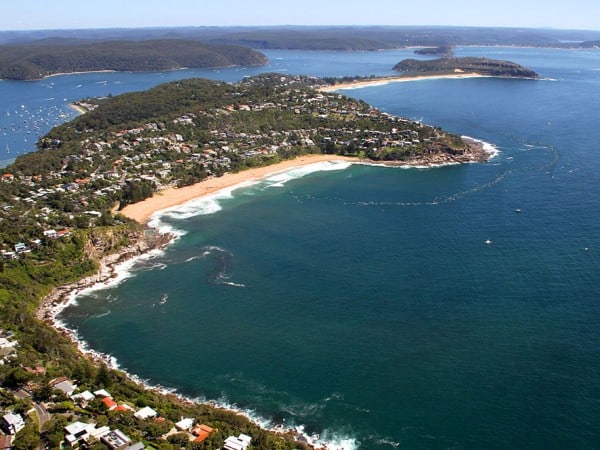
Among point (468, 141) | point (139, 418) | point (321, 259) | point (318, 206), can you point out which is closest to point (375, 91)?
point (468, 141)

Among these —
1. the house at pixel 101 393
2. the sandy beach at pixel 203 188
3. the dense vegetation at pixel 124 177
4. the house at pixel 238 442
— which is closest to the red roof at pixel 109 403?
the house at pixel 101 393

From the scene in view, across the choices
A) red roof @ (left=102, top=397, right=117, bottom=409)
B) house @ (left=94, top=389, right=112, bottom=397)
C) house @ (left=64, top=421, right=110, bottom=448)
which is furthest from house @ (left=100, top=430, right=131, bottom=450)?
house @ (left=94, top=389, right=112, bottom=397)

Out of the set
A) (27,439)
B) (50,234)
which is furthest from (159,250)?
(27,439)

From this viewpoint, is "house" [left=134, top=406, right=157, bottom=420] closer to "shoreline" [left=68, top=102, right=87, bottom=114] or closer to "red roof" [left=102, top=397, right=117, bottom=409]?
"red roof" [left=102, top=397, right=117, bottom=409]

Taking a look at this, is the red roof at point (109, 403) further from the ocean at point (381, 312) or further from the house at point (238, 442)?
the house at point (238, 442)

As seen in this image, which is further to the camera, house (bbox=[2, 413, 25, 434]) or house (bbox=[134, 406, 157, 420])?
house (bbox=[134, 406, 157, 420])

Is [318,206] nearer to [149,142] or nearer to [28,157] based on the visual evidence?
[149,142]

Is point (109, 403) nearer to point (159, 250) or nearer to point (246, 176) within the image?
point (159, 250)
